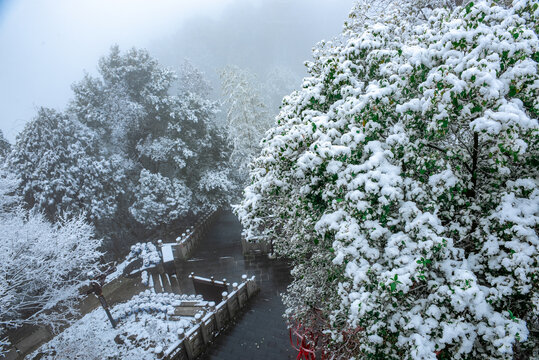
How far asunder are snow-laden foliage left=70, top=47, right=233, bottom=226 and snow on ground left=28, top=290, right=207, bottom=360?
6.72m

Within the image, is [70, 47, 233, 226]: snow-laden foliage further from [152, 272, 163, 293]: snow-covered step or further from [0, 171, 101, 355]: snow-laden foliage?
[0, 171, 101, 355]: snow-laden foliage

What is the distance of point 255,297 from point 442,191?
419 inches

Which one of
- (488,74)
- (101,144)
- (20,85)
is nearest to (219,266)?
(101,144)

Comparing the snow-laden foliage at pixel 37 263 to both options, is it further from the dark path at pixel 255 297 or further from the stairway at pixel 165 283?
the dark path at pixel 255 297

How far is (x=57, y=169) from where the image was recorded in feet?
54.9

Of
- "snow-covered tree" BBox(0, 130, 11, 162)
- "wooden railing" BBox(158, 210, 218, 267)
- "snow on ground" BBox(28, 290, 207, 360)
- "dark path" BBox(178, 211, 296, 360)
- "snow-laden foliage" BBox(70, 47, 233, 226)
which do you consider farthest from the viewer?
"snow-covered tree" BBox(0, 130, 11, 162)

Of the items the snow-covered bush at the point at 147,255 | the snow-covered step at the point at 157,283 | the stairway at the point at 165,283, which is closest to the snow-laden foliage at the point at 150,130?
the snow-covered bush at the point at 147,255

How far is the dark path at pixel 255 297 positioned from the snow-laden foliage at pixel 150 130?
306 centimetres

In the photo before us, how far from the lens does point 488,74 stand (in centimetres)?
397

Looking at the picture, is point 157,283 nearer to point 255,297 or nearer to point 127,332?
point 127,332

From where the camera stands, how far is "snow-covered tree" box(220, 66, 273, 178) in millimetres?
21984

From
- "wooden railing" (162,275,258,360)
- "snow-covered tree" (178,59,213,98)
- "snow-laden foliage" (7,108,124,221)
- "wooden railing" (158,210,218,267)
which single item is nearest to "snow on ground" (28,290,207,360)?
"wooden railing" (162,275,258,360)

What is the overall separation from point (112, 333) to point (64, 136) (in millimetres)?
12264

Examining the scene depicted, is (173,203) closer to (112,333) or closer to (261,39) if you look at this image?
(112,333)
